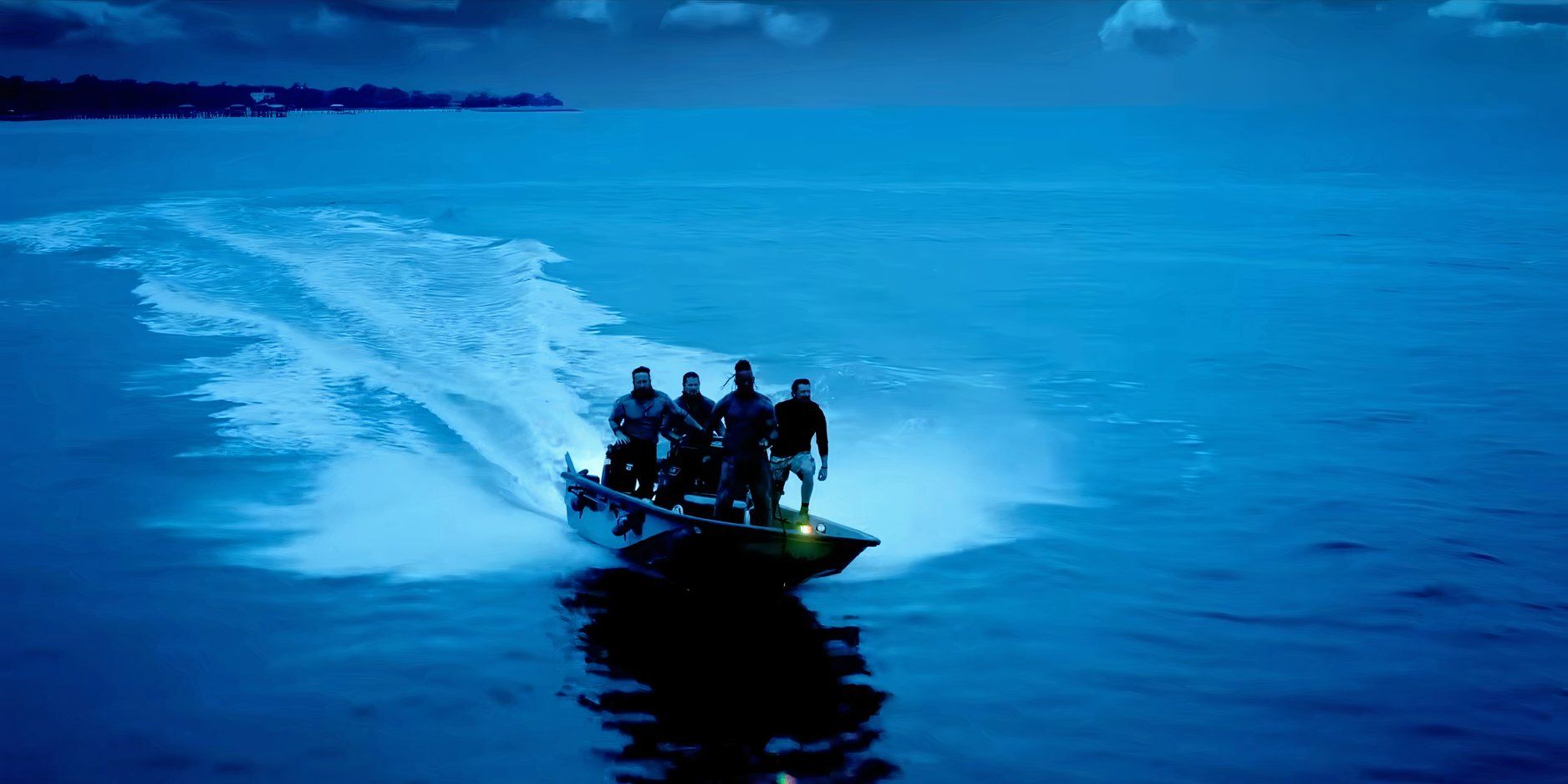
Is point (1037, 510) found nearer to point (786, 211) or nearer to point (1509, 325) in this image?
point (1509, 325)

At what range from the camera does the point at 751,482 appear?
41.9ft

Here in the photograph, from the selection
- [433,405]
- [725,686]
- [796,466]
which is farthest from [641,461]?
[433,405]

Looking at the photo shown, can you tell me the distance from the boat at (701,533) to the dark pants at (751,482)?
0.21 metres

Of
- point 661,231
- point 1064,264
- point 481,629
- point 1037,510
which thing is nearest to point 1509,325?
point 1064,264

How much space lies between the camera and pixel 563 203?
262 ft

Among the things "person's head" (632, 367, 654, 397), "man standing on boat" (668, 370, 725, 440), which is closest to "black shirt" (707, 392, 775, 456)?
"man standing on boat" (668, 370, 725, 440)

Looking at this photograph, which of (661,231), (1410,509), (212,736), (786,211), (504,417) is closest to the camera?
(212,736)

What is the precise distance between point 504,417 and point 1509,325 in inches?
1123

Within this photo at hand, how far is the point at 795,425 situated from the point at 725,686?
10.5ft

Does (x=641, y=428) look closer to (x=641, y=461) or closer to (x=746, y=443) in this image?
(x=641, y=461)

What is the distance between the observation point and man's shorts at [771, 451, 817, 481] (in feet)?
43.3

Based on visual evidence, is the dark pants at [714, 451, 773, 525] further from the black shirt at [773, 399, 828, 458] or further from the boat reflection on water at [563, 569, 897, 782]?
the boat reflection on water at [563, 569, 897, 782]

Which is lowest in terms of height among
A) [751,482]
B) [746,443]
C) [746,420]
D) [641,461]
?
[641,461]

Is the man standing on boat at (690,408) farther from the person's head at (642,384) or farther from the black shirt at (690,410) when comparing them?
the person's head at (642,384)
